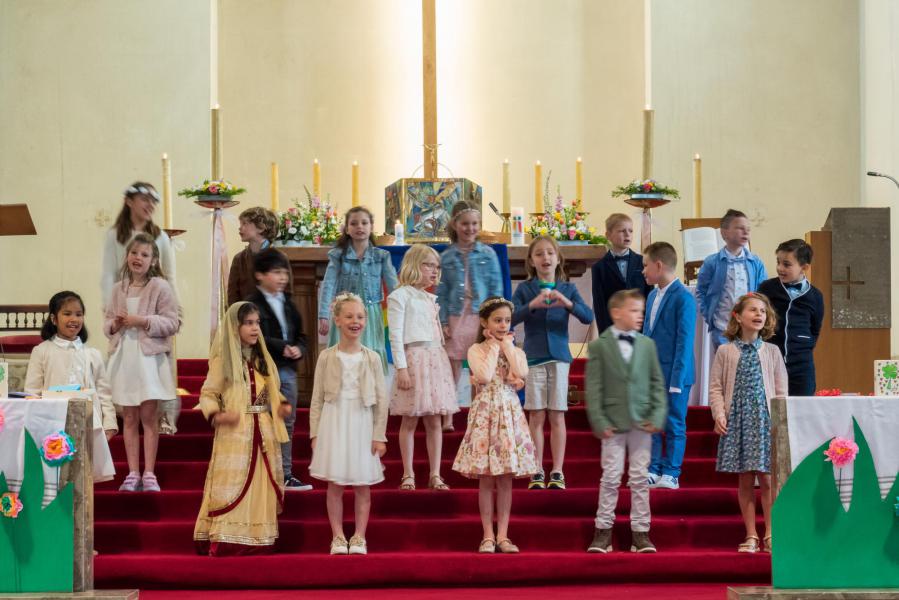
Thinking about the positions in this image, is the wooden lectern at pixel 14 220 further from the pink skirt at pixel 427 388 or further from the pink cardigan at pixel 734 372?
the pink cardigan at pixel 734 372

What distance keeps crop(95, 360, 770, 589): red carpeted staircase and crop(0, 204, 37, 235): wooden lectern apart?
159 centimetres

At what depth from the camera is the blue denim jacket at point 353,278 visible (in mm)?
7098

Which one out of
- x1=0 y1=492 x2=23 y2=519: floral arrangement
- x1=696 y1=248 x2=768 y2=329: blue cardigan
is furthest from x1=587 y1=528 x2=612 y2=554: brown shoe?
x1=0 y1=492 x2=23 y2=519: floral arrangement

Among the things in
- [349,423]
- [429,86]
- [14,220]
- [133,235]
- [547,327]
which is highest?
[429,86]

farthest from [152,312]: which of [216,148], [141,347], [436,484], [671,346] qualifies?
[671,346]

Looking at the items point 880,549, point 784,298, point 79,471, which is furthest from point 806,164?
point 79,471

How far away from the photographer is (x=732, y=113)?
11.5 metres

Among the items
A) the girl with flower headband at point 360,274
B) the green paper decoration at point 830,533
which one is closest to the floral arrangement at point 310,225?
the girl with flower headband at point 360,274

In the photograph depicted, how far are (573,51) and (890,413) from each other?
7.57 m

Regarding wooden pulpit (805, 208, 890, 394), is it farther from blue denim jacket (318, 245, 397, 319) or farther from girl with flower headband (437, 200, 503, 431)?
blue denim jacket (318, 245, 397, 319)

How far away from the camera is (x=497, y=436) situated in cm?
584

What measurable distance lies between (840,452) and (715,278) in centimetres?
235

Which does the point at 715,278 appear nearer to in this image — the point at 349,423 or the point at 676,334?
the point at 676,334

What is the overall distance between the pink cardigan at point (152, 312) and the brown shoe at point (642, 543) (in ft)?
9.02
